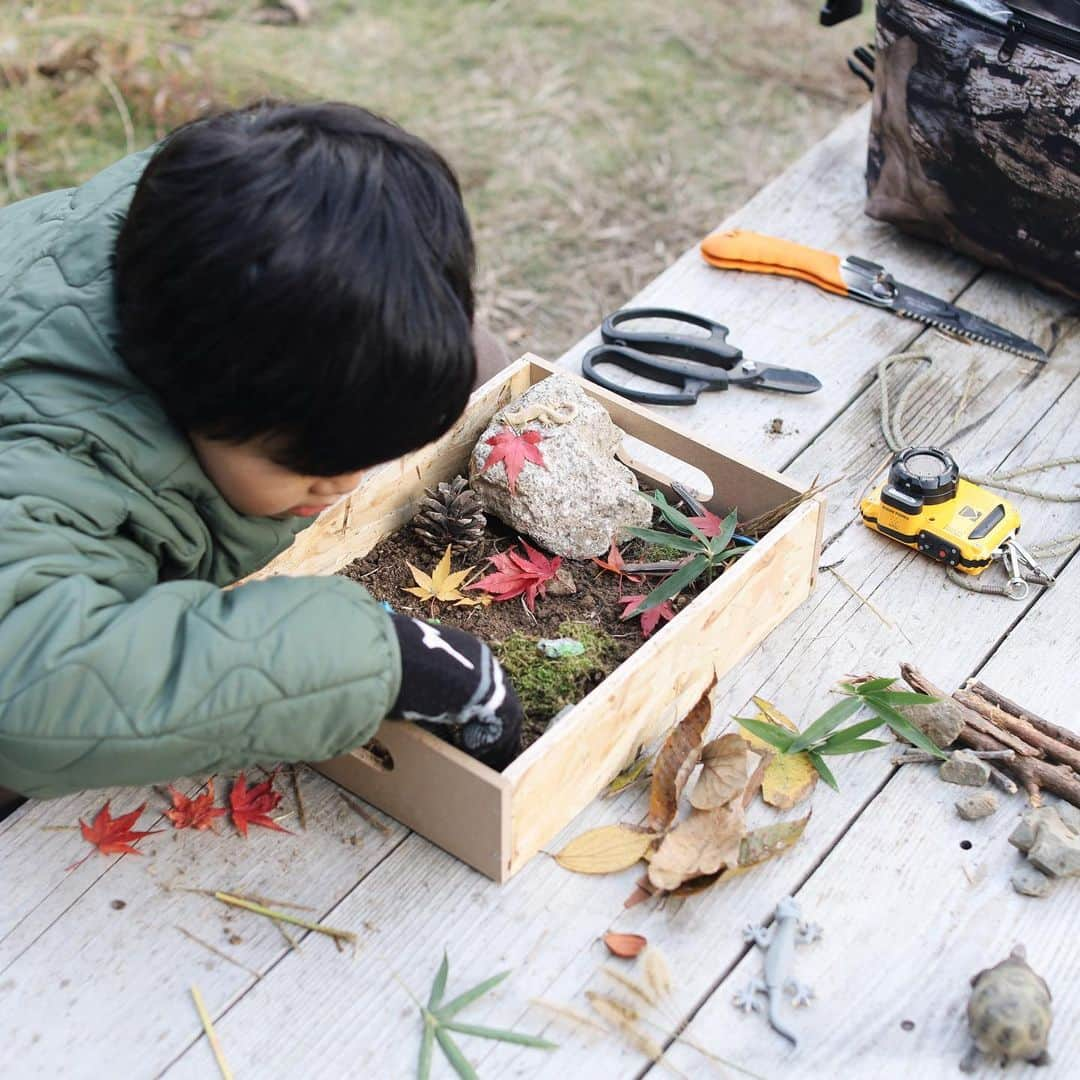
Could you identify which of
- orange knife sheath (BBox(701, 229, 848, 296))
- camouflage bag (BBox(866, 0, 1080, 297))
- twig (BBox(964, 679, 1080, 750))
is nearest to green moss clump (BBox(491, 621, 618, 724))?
twig (BBox(964, 679, 1080, 750))

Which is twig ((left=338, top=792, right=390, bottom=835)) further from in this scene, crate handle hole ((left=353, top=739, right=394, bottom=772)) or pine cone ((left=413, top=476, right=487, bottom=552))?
pine cone ((left=413, top=476, right=487, bottom=552))

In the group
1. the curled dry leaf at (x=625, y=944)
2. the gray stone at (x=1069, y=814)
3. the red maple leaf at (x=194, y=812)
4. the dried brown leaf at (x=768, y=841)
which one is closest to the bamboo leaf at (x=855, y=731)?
the dried brown leaf at (x=768, y=841)

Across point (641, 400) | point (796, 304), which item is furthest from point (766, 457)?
point (796, 304)

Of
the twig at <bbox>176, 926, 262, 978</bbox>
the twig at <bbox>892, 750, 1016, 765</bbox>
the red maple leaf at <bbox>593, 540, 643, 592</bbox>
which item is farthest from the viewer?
the red maple leaf at <bbox>593, 540, 643, 592</bbox>

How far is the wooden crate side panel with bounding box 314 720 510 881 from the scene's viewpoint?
1.32 metres

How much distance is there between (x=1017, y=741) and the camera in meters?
1.52

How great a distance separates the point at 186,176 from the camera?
1.25 m

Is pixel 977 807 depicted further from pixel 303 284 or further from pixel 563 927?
pixel 303 284

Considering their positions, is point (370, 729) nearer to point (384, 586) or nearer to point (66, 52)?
point (384, 586)

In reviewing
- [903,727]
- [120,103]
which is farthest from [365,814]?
[120,103]

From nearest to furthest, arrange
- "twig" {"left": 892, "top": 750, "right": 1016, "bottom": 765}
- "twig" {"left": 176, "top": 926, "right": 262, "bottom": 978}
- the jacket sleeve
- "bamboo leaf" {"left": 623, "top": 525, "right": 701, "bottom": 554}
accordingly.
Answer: the jacket sleeve, "twig" {"left": 176, "top": 926, "right": 262, "bottom": 978}, "twig" {"left": 892, "top": 750, "right": 1016, "bottom": 765}, "bamboo leaf" {"left": 623, "top": 525, "right": 701, "bottom": 554}

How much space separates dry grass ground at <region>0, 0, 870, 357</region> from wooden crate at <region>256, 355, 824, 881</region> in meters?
1.56

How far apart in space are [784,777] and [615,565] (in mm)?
386

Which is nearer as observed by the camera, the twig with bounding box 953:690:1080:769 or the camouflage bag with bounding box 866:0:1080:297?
the twig with bounding box 953:690:1080:769
